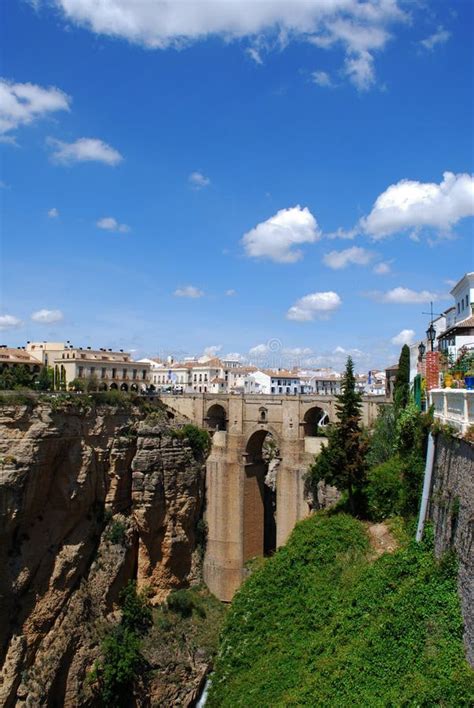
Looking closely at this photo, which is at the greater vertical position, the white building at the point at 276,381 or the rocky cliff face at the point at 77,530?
the white building at the point at 276,381

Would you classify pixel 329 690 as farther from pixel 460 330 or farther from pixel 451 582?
pixel 460 330

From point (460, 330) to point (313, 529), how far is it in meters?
7.46

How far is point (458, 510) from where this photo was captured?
407 inches

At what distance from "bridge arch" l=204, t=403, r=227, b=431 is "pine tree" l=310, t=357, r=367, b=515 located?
18.5 m

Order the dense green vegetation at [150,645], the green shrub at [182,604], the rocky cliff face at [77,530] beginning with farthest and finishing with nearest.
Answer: the green shrub at [182,604] → the dense green vegetation at [150,645] → the rocky cliff face at [77,530]

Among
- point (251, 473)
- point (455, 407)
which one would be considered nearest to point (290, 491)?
point (251, 473)

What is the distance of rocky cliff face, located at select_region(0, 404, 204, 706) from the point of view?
25.8 metres

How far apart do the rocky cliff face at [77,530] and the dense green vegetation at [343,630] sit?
11985 millimetres

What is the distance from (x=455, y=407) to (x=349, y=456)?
8.58 m

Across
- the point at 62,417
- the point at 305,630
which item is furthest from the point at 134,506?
the point at 305,630

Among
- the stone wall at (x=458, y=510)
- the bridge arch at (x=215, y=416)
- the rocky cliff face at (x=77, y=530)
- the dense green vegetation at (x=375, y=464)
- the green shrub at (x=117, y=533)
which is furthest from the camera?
the bridge arch at (x=215, y=416)

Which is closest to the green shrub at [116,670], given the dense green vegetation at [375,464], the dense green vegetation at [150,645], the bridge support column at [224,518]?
the dense green vegetation at [150,645]

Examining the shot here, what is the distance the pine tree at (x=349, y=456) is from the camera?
19.6 metres

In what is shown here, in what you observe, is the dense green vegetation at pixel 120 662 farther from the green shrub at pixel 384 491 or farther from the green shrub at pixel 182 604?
the green shrub at pixel 384 491
